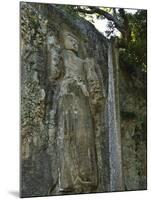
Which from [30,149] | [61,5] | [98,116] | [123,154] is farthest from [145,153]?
[61,5]

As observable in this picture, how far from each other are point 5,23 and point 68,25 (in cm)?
65

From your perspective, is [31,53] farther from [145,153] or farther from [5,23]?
[145,153]

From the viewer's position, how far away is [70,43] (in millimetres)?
6320

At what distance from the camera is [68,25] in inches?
249

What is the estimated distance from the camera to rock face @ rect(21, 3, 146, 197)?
610 cm

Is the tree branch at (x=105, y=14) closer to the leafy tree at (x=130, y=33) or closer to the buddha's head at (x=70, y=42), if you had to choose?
the leafy tree at (x=130, y=33)

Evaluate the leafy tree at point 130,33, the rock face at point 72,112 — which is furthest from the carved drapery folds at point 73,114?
the leafy tree at point 130,33

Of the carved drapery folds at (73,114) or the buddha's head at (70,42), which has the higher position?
the buddha's head at (70,42)

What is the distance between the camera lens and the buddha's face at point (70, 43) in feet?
20.7

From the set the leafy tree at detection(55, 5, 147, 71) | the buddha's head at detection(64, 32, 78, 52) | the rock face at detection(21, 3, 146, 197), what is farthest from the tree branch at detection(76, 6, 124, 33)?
the buddha's head at detection(64, 32, 78, 52)

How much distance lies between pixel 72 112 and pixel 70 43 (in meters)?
0.71

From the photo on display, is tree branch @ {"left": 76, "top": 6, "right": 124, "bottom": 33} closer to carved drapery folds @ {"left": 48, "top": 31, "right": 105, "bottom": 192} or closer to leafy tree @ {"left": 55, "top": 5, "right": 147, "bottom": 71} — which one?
leafy tree @ {"left": 55, "top": 5, "right": 147, "bottom": 71}

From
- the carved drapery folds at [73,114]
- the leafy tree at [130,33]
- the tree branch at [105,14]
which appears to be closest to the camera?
→ the carved drapery folds at [73,114]

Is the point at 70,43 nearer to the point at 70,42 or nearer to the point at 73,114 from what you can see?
the point at 70,42
